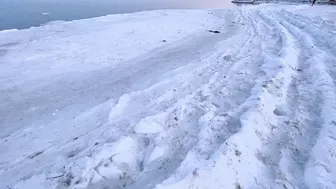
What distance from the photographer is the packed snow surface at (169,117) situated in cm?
283

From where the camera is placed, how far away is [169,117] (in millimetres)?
3891

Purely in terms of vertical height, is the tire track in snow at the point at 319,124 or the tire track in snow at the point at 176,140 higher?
the tire track in snow at the point at 319,124

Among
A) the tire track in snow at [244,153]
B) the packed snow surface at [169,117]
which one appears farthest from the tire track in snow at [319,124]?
the tire track in snow at [244,153]

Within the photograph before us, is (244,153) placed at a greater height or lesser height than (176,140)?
greater

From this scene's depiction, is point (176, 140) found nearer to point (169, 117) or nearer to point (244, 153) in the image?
point (169, 117)

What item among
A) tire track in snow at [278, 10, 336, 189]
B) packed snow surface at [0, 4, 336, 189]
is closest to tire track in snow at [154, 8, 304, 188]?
packed snow surface at [0, 4, 336, 189]

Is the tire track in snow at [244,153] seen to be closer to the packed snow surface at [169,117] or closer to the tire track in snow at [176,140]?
the packed snow surface at [169,117]

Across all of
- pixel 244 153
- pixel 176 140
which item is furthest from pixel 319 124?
pixel 176 140

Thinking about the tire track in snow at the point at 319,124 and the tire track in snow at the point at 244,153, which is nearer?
the tire track in snow at the point at 244,153

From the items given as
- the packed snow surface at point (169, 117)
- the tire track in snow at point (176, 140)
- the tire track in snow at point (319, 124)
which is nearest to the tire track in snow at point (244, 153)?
the packed snow surface at point (169, 117)

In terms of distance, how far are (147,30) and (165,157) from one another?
8.10 m

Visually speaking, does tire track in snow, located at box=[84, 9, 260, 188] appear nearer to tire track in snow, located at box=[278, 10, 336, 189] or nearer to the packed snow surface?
the packed snow surface

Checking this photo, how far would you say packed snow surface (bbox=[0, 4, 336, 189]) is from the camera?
2.83 m

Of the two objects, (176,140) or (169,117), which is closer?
(176,140)
